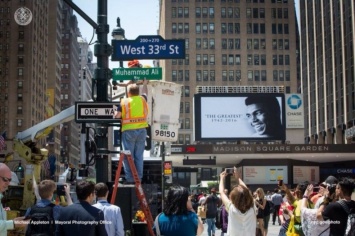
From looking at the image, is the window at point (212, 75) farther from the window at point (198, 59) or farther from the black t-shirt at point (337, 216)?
the black t-shirt at point (337, 216)

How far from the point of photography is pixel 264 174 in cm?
5631

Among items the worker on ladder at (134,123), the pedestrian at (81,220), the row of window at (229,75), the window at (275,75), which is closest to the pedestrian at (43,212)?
the pedestrian at (81,220)

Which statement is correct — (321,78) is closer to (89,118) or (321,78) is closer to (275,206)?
(275,206)

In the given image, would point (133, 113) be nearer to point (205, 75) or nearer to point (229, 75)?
point (205, 75)

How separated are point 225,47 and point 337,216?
115m

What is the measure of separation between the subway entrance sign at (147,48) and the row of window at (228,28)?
10971 centimetres

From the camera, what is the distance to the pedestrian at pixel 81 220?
20.6 feet

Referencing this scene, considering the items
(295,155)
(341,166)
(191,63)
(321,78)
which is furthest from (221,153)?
(191,63)

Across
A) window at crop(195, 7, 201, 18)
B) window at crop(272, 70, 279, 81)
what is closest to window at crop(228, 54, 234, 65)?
window at crop(272, 70, 279, 81)

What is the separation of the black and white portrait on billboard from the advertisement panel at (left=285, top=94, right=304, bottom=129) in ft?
37.9

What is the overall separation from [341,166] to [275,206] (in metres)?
37.0

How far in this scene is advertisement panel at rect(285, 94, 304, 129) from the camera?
224 feet

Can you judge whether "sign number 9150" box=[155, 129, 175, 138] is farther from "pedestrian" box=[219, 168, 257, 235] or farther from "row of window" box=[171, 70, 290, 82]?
"row of window" box=[171, 70, 290, 82]

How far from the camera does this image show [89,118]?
9477mm
